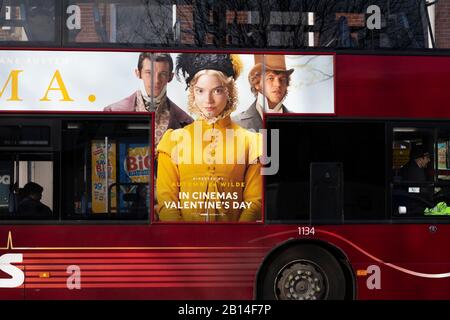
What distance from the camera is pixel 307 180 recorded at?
257 inches

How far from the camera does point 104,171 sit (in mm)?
6402

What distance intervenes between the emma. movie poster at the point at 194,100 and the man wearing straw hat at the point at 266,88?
1cm

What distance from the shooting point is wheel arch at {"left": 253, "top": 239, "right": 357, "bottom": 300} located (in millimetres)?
6477

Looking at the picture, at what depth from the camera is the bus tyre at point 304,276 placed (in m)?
6.54

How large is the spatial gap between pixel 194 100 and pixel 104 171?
4.22 feet

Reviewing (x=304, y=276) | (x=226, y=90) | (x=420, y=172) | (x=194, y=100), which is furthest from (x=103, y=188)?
(x=420, y=172)

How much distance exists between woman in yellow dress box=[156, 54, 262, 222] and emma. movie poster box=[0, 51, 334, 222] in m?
0.01

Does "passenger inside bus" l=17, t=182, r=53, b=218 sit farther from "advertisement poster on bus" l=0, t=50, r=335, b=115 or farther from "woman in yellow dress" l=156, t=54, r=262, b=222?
"woman in yellow dress" l=156, t=54, r=262, b=222

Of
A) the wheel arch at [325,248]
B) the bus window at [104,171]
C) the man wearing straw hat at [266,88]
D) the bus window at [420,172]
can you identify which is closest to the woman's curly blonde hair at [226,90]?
the man wearing straw hat at [266,88]

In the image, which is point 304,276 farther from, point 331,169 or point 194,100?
point 194,100

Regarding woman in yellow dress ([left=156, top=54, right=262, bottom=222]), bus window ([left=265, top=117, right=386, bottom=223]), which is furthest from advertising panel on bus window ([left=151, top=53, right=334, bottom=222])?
bus window ([left=265, top=117, right=386, bottom=223])

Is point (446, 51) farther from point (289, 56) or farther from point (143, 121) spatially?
point (143, 121)

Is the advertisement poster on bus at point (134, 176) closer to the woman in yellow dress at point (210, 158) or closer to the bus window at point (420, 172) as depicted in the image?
the woman in yellow dress at point (210, 158)

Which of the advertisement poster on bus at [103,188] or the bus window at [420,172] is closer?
the advertisement poster on bus at [103,188]
